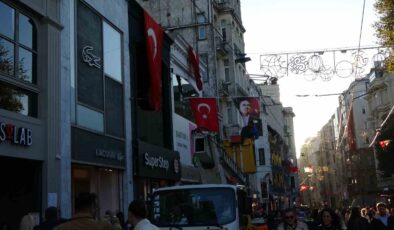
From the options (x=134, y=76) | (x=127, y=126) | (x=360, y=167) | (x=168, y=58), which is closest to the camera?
(x=127, y=126)

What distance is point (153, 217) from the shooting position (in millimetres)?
11031

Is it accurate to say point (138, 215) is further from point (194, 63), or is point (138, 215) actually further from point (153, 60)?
point (194, 63)

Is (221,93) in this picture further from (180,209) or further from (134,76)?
(180,209)

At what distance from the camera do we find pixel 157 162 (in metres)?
21.2

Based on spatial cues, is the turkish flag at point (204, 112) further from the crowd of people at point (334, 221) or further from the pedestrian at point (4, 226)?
the pedestrian at point (4, 226)

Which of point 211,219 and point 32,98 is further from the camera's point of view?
point 32,98

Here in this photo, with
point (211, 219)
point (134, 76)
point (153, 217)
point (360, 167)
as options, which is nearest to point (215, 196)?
point (211, 219)

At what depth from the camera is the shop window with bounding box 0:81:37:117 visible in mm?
12094

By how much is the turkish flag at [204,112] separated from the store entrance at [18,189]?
13.3 meters

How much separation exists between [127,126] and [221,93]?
2436 centimetres

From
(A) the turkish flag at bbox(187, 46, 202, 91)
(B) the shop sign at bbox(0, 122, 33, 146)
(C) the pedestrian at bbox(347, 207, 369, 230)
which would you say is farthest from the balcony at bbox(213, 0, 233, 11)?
(C) the pedestrian at bbox(347, 207, 369, 230)

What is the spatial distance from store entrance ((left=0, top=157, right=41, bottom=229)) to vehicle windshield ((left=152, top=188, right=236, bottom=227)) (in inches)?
134

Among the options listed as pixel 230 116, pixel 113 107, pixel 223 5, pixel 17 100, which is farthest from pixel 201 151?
pixel 223 5

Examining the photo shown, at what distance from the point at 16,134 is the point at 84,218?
24.7 ft
